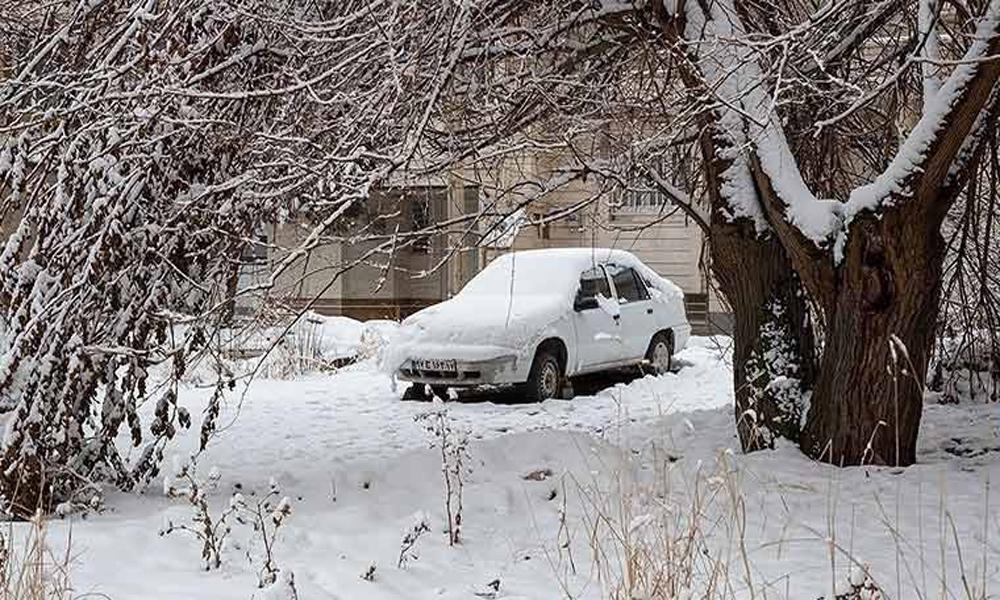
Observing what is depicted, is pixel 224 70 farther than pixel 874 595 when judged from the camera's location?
Yes

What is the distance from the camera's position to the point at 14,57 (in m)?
7.76

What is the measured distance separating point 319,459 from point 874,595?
564 cm

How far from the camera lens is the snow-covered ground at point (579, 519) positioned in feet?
15.0

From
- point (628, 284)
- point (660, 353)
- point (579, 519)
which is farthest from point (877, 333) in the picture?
point (660, 353)

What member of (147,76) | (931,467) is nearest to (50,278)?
(147,76)

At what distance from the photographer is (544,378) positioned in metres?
12.4

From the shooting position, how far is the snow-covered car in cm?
1209

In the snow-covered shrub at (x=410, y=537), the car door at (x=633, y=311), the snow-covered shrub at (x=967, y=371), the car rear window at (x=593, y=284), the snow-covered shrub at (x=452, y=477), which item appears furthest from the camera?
the car door at (x=633, y=311)

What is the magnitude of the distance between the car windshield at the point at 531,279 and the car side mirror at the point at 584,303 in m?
0.13

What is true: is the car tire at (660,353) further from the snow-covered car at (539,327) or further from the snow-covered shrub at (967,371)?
the snow-covered shrub at (967,371)

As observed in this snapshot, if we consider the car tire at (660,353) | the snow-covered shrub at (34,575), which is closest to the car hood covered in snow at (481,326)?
the car tire at (660,353)

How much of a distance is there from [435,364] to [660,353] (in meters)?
3.61

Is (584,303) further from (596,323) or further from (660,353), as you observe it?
(660,353)

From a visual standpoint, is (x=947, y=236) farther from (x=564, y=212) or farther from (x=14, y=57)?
(x=14, y=57)
